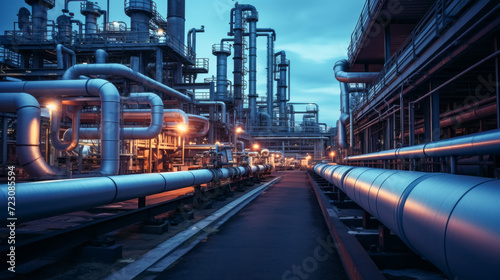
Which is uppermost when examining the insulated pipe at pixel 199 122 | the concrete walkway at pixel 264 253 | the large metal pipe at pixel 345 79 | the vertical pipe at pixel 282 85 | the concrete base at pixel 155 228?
the vertical pipe at pixel 282 85

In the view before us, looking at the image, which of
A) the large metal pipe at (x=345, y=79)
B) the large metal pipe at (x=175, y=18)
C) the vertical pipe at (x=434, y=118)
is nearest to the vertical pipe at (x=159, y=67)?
the large metal pipe at (x=175, y=18)

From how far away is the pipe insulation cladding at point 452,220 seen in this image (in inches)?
80.9

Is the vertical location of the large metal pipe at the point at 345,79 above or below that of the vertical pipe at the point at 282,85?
below

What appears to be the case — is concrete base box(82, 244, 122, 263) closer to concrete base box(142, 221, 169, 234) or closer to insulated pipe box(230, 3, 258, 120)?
concrete base box(142, 221, 169, 234)

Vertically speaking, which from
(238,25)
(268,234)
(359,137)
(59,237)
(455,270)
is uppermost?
(238,25)

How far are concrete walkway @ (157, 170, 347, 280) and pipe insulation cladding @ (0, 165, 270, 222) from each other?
146 centimetres

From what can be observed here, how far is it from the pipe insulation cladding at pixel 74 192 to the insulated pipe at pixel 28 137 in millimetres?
5304

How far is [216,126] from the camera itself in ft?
106

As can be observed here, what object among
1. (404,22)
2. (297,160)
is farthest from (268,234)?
(297,160)

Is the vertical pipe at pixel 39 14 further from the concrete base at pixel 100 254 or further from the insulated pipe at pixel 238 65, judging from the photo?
the concrete base at pixel 100 254

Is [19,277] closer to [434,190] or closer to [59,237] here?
[59,237]

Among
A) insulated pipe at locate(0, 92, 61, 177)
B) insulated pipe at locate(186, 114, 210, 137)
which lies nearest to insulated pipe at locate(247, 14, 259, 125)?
insulated pipe at locate(186, 114, 210, 137)

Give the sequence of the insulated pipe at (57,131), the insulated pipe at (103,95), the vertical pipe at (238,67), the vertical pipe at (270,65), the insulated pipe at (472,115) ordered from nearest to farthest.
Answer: the insulated pipe at (472,115)
the insulated pipe at (103,95)
the insulated pipe at (57,131)
the vertical pipe at (238,67)
the vertical pipe at (270,65)

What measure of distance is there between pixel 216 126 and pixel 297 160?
23640 mm
